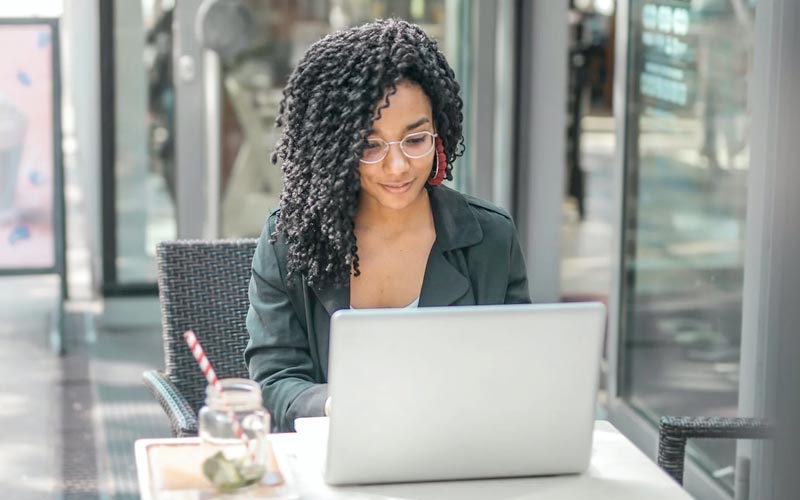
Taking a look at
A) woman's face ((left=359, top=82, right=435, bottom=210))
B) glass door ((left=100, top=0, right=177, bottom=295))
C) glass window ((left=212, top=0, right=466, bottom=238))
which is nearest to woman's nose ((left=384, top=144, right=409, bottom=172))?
woman's face ((left=359, top=82, right=435, bottom=210))

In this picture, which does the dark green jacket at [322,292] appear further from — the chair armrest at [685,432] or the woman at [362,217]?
the chair armrest at [685,432]

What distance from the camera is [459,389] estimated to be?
1669mm

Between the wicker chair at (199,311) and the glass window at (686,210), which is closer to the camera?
the wicker chair at (199,311)

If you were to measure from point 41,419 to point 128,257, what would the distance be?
136 centimetres

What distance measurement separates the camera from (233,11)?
501cm

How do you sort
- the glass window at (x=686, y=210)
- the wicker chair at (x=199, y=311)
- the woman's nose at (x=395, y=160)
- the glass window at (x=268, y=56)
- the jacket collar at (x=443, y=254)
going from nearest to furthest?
1. the woman's nose at (x=395, y=160)
2. the jacket collar at (x=443, y=254)
3. the wicker chair at (x=199, y=311)
4. the glass window at (x=686, y=210)
5. the glass window at (x=268, y=56)

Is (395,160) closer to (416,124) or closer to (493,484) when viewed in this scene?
(416,124)

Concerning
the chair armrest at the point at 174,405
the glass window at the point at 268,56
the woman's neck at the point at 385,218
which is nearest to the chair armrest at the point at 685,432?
the woman's neck at the point at 385,218

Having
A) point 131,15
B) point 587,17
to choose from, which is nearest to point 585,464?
point 131,15

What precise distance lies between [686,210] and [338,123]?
1779 millimetres

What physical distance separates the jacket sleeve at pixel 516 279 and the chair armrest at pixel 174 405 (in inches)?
23.7

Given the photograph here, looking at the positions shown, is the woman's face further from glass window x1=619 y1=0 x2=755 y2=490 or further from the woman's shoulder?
glass window x1=619 y1=0 x2=755 y2=490

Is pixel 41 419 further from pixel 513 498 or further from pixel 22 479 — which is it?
pixel 513 498

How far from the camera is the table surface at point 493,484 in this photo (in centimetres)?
172
